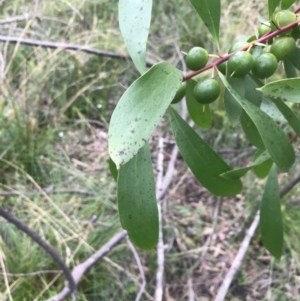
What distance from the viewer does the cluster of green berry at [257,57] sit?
17.1 inches

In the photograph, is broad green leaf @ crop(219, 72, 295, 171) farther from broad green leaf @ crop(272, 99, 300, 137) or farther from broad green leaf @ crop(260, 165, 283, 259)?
broad green leaf @ crop(260, 165, 283, 259)

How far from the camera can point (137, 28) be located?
0.49 m

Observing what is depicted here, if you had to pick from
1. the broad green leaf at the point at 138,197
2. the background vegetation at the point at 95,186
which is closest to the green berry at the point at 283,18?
the broad green leaf at the point at 138,197

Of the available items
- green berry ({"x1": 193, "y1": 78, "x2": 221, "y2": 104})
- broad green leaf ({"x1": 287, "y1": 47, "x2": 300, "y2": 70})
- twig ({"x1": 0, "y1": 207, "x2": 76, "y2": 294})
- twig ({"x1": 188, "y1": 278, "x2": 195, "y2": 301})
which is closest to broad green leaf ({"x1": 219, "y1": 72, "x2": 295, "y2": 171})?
green berry ({"x1": 193, "y1": 78, "x2": 221, "y2": 104})

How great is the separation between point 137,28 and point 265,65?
0.17m

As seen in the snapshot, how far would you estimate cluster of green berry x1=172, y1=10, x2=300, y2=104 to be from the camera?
435 millimetres

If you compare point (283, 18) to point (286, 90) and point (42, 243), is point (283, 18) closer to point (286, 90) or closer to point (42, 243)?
point (286, 90)

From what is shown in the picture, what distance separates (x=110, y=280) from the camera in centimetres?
140

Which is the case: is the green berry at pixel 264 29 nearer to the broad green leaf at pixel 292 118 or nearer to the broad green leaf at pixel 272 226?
the broad green leaf at pixel 292 118

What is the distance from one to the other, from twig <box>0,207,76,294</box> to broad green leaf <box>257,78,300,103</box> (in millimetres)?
565

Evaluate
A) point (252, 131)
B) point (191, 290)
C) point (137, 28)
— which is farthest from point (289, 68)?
point (191, 290)

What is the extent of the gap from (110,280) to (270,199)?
0.90 metres

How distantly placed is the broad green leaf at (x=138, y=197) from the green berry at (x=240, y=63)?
14 cm

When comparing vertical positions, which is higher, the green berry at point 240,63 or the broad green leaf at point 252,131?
the green berry at point 240,63
